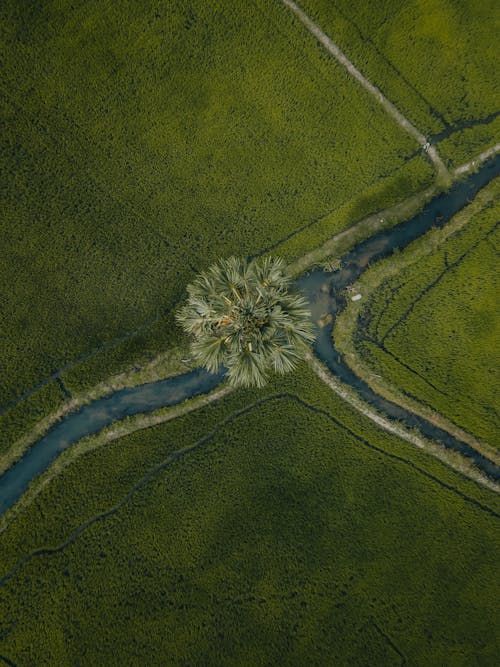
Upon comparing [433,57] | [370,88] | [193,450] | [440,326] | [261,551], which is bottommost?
[261,551]

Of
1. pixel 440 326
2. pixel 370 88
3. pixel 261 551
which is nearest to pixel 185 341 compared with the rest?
pixel 261 551

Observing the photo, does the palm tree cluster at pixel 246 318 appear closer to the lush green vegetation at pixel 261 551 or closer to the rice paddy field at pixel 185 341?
the rice paddy field at pixel 185 341

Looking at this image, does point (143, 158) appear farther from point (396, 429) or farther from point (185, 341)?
point (396, 429)

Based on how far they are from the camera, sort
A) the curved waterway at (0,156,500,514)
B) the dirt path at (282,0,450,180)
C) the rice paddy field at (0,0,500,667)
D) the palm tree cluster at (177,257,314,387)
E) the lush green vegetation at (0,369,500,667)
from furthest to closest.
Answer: the dirt path at (282,0,450,180), the curved waterway at (0,156,500,514), the rice paddy field at (0,0,500,667), the lush green vegetation at (0,369,500,667), the palm tree cluster at (177,257,314,387)

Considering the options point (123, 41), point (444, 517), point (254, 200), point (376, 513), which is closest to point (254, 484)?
point (376, 513)

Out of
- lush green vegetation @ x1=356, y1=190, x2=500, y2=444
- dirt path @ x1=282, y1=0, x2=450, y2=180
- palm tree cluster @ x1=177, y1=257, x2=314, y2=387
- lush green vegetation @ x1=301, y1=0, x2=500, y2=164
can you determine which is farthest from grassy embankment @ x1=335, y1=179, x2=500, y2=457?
palm tree cluster @ x1=177, y1=257, x2=314, y2=387

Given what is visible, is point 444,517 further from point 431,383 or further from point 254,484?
point 254,484

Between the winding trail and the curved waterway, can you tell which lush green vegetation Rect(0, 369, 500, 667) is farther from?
the curved waterway
